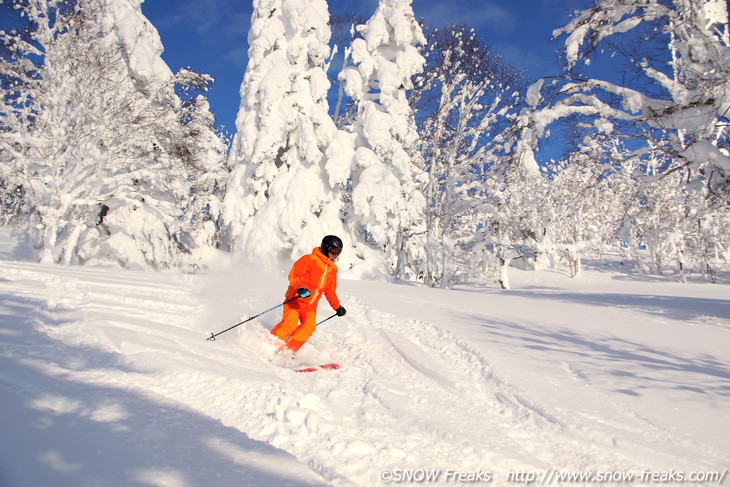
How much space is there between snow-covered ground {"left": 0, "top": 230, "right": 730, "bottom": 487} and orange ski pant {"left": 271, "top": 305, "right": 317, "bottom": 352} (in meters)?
0.24

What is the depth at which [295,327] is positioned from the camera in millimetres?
4926

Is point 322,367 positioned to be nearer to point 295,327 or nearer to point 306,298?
point 295,327

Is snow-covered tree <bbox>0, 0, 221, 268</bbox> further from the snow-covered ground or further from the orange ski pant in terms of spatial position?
the orange ski pant

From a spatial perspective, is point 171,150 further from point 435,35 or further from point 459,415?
point 459,415

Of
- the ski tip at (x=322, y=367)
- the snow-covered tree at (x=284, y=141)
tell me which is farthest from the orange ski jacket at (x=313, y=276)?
the snow-covered tree at (x=284, y=141)

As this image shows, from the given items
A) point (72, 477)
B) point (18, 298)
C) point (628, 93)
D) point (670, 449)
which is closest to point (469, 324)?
point (670, 449)

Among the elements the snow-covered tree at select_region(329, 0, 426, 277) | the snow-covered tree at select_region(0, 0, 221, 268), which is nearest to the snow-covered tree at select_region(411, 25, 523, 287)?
the snow-covered tree at select_region(329, 0, 426, 277)

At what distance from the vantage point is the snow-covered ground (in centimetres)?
207

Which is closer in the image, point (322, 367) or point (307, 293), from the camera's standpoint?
point (322, 367)

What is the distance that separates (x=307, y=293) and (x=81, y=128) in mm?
11903

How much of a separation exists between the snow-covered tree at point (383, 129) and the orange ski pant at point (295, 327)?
1027 centimetres

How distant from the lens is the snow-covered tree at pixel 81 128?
466 inches

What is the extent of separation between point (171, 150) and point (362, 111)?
8125 millimetres

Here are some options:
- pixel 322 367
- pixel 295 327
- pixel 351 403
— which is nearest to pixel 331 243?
pixel 295 327
